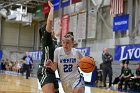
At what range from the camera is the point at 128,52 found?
1648 cm

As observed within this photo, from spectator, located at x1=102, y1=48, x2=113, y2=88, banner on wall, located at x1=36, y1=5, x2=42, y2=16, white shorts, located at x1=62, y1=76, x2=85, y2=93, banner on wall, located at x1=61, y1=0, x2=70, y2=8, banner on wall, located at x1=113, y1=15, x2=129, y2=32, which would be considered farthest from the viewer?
banner on wall, located at x1=36, y1=5, x2=42, y2=16

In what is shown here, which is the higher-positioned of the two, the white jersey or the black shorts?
the white jersey

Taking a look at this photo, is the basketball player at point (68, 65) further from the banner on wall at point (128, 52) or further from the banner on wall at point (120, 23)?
the banner on wall at point (120, 23)

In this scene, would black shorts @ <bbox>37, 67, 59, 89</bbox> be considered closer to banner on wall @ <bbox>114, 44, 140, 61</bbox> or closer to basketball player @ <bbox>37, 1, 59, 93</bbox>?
basketball player @ <bbox>37, 1, 59, 93</bbox>

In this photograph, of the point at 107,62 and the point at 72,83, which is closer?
the point at 72,83

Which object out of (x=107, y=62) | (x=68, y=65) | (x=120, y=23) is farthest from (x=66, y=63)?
(x=120, y=23)

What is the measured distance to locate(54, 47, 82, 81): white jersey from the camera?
5176 millimetres

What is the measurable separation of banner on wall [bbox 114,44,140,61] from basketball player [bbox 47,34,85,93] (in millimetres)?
11042

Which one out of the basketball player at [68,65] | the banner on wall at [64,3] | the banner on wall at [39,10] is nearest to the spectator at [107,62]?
the basketball player at [68,65]

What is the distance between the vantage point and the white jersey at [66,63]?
17.0 ft

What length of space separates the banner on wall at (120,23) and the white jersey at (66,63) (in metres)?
14.6

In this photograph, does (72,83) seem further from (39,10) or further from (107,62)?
(39,10)

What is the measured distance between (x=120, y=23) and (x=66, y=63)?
1514 cm

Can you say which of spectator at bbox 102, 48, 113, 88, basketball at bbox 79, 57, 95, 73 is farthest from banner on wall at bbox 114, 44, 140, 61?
basketball at bbox 79, 57, 95, 73
